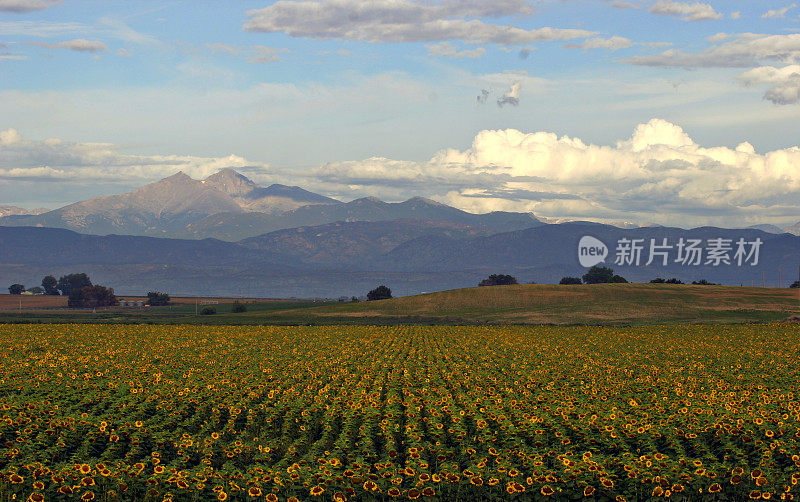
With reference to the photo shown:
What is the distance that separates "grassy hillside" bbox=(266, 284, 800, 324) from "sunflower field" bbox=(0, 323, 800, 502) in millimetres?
68834

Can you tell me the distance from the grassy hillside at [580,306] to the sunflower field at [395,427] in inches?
2710

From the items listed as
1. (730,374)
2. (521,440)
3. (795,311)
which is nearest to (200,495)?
(521,440)

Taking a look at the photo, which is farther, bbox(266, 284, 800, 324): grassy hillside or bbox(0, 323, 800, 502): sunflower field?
bbox(266, 284, 800, 324): grassy hillside

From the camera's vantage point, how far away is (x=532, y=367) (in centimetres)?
4081

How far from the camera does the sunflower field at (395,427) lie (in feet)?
57.4

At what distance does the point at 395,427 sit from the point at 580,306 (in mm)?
114330

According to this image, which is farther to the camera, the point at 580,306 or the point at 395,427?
the point at 580,306

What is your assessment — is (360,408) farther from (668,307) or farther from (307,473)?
(668,307)

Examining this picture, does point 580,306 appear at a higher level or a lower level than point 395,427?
higher

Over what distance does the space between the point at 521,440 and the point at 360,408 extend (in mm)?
6847

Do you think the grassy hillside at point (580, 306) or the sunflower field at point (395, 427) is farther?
the grassy hillside at point (580, 306)

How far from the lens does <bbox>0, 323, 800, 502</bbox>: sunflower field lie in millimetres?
17484

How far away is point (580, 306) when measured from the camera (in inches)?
5202

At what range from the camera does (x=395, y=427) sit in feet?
73.7
